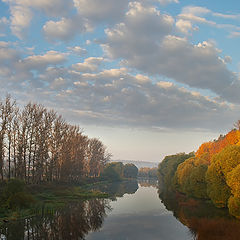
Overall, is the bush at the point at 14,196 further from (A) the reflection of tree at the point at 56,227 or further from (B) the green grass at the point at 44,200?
(A) the reflection of tree at the point at 56,227

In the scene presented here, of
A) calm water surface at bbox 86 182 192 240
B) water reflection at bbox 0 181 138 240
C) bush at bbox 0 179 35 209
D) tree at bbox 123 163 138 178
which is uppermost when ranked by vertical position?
bush at bbox 0 179 35 209

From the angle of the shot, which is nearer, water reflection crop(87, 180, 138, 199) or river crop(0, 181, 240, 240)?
river crop(0, 181, 240, 240)

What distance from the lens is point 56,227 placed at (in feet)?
102

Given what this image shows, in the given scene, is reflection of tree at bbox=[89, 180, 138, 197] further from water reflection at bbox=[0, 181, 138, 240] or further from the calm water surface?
water reflection at bbox=[0, 181, 138, 240]

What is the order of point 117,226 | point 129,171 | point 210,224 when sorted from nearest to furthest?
point 210,224 < point 117,226 < point 129,171

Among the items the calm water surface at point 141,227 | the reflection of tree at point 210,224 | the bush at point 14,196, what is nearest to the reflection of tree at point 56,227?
the calm water surface at point 141,227

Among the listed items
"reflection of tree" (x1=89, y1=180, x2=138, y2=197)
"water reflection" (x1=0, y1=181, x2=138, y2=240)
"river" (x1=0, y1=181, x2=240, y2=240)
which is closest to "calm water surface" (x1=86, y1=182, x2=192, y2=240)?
"river" (x1=0, y1=181, x2=240, y2=240)

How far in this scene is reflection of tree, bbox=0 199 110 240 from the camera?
88.8 feet

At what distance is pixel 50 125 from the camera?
67000 millimetres

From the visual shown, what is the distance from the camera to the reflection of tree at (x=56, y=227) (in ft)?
88.8

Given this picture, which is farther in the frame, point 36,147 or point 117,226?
point 36,147

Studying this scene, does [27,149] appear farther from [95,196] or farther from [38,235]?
[38,235]

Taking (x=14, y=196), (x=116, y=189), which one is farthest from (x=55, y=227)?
(x=116, y=189)

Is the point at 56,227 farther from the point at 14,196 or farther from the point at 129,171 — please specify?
the point at 129,171
